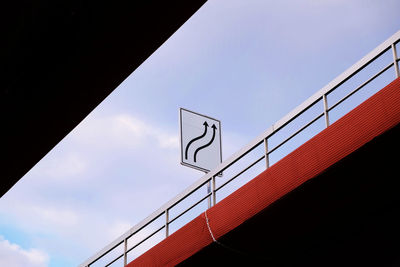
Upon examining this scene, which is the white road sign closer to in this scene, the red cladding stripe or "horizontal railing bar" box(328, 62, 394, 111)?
the red cladding stripe

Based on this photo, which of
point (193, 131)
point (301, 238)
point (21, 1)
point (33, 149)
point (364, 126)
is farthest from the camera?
point (193, 131)

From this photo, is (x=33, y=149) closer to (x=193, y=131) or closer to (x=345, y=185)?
(x=345, y=185)

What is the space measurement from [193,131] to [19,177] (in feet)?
29.6

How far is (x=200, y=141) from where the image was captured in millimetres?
15859

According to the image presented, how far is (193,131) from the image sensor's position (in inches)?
632

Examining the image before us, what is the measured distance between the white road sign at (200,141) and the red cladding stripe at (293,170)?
3.40m

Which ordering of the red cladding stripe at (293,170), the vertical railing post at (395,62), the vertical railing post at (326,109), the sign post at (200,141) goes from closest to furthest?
the red cladding stripe at (293,170), the vertical railing post at (395,62), the vertical railing post at (326,109), the sign post at (200,141)

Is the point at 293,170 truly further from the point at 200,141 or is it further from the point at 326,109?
the point at 200,141

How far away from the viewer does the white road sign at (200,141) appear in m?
15.3

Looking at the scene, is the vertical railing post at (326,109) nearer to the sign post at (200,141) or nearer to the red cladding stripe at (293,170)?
the red cladding stripe at (293,170)

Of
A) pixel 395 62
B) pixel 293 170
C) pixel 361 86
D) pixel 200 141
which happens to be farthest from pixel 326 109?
pixel 200 141

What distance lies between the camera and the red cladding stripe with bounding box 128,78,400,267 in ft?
28.0

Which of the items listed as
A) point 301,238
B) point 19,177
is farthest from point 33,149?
point 301,238

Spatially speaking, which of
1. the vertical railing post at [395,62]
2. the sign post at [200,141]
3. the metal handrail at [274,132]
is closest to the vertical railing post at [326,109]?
the metal handrail at [274,132]
